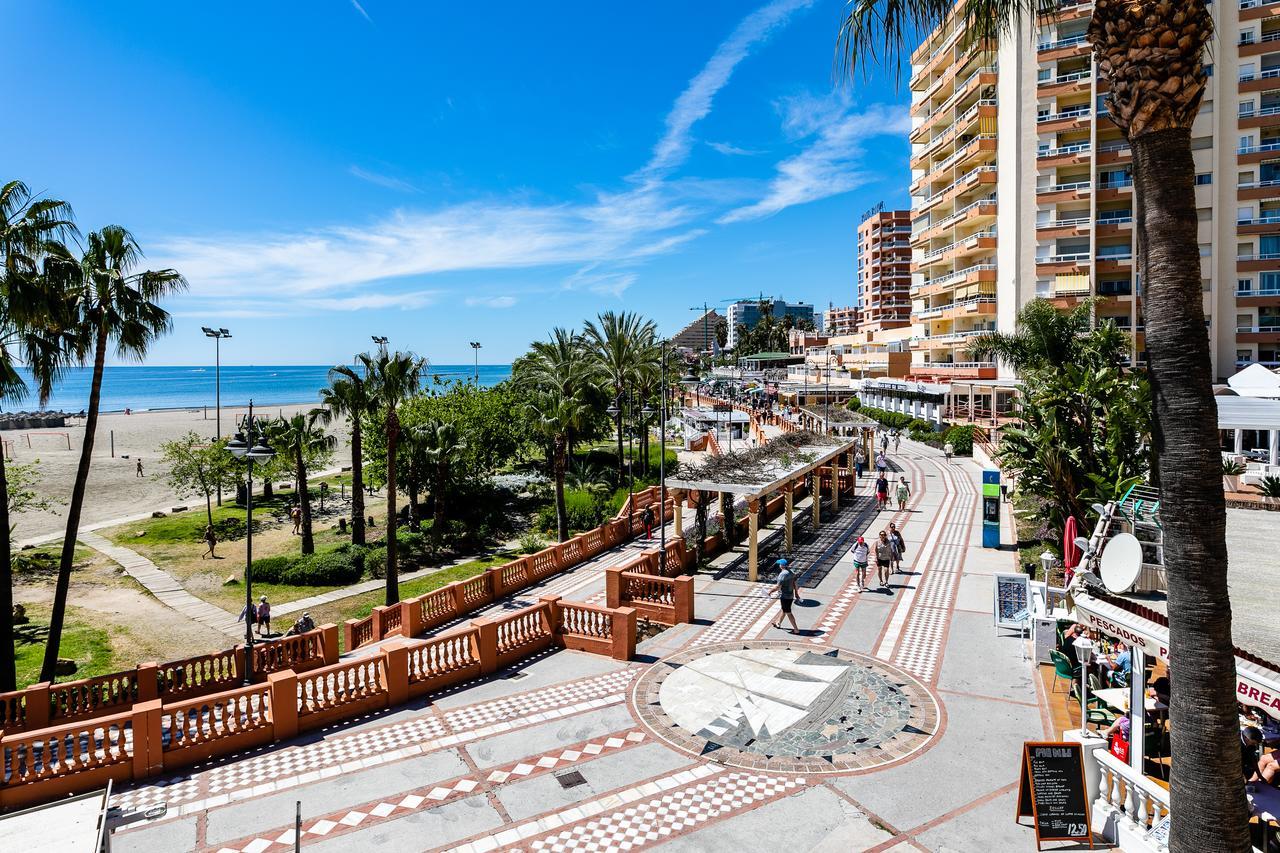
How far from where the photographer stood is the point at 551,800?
942 centimetres

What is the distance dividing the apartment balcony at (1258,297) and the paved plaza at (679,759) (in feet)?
134

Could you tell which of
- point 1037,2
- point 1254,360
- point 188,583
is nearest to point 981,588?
point 1037,2

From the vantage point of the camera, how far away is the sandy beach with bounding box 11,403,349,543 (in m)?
42.4

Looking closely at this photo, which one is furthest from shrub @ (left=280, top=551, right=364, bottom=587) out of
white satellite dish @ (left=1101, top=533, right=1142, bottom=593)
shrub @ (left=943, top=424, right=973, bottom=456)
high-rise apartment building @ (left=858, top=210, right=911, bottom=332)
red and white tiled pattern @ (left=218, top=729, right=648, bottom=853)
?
high-rise apartment building @ (left=858, top=210, right=911, bottom=332)

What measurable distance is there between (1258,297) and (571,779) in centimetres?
5134

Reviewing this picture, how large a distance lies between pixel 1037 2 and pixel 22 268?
19159 mm

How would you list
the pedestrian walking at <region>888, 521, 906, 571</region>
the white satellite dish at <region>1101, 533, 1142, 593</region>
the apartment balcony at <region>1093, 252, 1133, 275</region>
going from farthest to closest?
the apartment balcony at <region>1093, 252, 1133, 275</region>, the pedestrian walking at <region>888, 521, 906, 571</region>, the white satellite dish at <region>1101, 533, 1142, 593</region>

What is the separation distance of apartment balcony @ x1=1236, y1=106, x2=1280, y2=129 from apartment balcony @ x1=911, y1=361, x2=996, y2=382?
19.1 m

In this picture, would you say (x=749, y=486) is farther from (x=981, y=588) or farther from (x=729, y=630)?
(x=981, y=588)

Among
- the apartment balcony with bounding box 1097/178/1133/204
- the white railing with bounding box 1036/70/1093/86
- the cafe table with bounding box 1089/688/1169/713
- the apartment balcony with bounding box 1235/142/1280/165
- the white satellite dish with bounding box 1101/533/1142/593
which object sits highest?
the white railing with bounding box 1036/70/1093/86

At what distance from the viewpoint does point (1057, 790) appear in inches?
327

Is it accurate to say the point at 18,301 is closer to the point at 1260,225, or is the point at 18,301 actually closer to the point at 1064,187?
the point at 1064,187

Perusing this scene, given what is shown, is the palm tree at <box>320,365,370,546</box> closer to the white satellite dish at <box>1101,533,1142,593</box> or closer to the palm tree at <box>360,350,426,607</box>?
the palm tree at <box>360,350,426,607</box>

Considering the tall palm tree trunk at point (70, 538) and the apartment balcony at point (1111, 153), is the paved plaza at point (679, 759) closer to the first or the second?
the tall palm tree trunk at point (70, 538)
